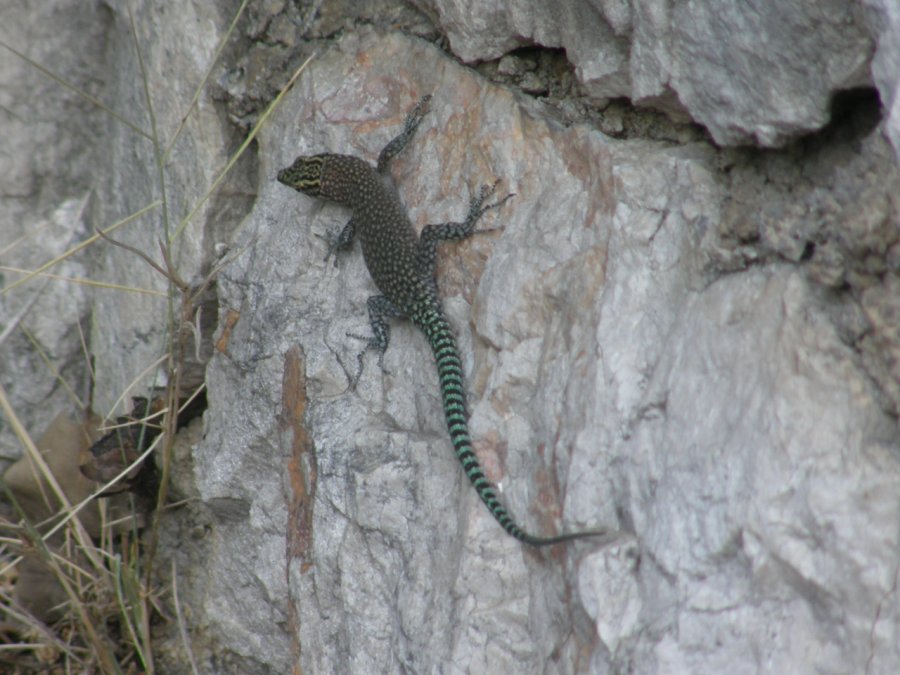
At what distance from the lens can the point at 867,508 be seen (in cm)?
260

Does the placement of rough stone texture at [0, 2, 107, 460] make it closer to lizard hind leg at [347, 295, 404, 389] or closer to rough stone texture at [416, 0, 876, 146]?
lizard hind leg at [347, 295, 404, 389]

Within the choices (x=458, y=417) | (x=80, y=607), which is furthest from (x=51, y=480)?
(x=458, y=417)

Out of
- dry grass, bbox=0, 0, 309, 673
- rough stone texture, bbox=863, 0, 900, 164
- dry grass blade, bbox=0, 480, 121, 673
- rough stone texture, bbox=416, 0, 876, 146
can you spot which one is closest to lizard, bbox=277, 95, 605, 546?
dry grass, bbox=0, 0, 309, 673

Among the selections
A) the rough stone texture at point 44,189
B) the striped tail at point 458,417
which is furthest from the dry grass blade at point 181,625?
the striped tail at point 458,417

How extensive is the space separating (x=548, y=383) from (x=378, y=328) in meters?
1.25

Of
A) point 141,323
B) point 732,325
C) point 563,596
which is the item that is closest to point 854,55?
point 732,325

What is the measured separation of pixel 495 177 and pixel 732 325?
160cm

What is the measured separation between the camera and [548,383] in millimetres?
3648

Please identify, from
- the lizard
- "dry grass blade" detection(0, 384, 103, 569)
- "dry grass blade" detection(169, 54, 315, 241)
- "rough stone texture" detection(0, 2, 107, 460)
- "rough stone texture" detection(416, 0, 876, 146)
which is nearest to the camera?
"rough stone texture" detection(416, 0, 876, 146)

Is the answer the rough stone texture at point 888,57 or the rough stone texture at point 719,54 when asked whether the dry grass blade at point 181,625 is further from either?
the rough stone texture at point 888,57

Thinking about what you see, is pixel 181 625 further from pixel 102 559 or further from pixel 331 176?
pixel 331 176

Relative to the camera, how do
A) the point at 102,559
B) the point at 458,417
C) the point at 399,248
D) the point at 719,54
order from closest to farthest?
the point at 719,54
the point at 458,417
the point at 399,248
the point at 102,559

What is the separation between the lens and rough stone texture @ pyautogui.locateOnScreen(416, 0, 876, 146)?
287cm

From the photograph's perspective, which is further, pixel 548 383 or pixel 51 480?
pixel 51 480
